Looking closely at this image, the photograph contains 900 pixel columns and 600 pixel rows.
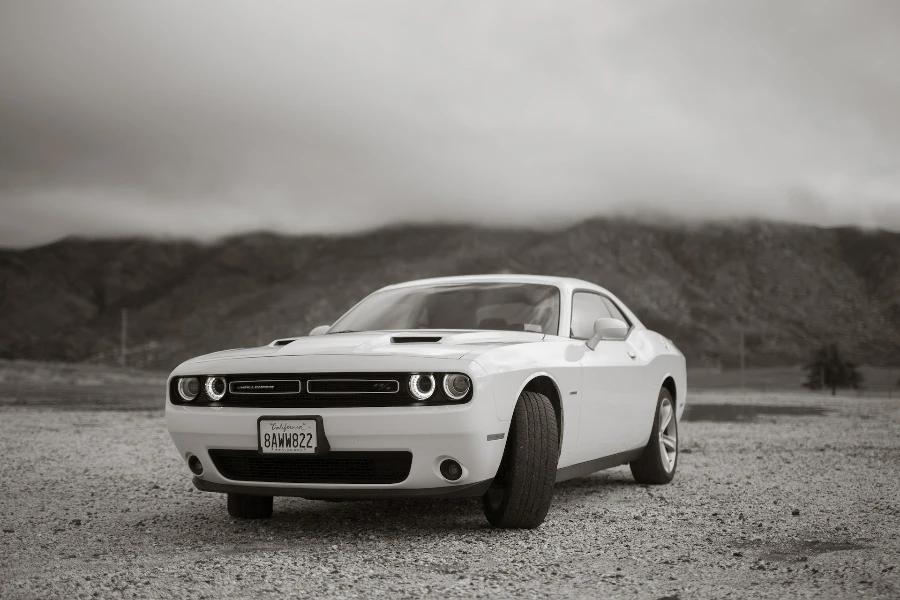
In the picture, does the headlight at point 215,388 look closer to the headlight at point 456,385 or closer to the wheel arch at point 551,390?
the headlight at point 456,385

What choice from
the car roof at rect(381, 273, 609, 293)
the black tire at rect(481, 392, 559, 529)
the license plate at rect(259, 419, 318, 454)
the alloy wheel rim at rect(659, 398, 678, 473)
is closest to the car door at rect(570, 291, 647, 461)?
the car roof at rect(381, 273, 609, 293)

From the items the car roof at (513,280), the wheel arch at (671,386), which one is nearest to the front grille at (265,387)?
the car roof at (513,280)

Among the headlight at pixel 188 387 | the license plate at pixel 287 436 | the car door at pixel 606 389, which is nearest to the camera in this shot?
the license plate at pixel 287 436

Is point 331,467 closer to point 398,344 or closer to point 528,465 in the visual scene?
point 398,344

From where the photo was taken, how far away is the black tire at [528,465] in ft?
16.2

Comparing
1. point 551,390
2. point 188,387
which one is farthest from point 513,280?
point 188,387

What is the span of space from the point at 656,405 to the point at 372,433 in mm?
3265

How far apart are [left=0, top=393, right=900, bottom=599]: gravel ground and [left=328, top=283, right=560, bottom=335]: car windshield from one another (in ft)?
3.88

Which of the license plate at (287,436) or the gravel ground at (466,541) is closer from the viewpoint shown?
the gravel ground at (466,541)

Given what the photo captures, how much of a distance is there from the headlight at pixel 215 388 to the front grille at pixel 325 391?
0.36ft

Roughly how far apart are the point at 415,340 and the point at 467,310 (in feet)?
3.49

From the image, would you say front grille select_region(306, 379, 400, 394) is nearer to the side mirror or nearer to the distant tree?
the side mirror

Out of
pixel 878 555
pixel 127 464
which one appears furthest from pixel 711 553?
pixel 127 464

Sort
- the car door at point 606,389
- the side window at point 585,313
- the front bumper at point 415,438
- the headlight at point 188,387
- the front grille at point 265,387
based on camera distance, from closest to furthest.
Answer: the front bumper at point 415,438, the front grille at point 265,387, the headlight at point 188,387, the car door at point 606,389, the side window at point 585,313
